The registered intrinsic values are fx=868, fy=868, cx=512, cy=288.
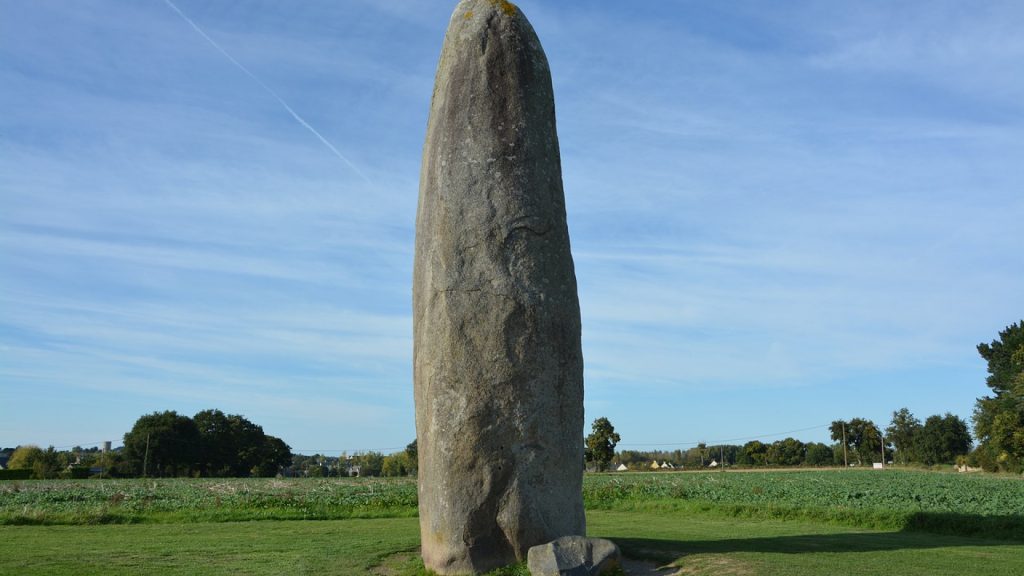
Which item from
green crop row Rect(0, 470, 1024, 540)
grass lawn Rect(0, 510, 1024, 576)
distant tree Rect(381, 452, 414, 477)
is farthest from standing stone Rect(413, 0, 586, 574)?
distant tree Rect(381, 452, 414, 477)

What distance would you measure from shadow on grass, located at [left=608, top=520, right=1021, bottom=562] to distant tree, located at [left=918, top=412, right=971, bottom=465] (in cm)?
7555

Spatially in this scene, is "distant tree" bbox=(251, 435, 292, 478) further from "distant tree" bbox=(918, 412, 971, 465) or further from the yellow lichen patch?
the yellow lichen patch

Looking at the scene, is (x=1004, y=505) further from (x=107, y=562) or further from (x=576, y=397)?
(x=107, y=562)

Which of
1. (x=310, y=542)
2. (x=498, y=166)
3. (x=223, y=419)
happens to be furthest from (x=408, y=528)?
(x=223, y=419)

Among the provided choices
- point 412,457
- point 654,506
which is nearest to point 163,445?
point 412,457

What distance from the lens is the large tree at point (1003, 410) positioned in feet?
171

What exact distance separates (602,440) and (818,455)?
137 ft

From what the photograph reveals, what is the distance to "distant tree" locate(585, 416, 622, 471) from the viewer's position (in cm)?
7588

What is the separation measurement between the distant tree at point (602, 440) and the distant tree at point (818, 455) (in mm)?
37896

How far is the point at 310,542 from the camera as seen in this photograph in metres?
15.6

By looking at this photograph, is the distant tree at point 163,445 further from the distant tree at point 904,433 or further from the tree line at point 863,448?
the distant tree at point 904,433

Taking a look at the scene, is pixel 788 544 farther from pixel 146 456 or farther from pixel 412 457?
pixel 412 457

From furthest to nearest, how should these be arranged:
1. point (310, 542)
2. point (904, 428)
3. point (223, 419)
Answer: point (904, 428) < point (223, 419) < point (310, 542)

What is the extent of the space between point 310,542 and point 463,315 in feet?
22.9
